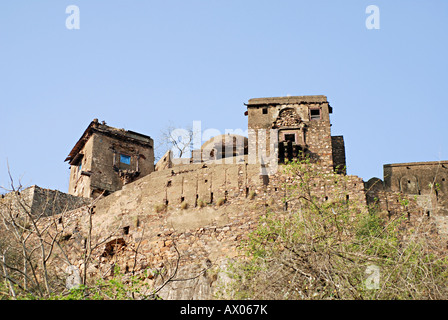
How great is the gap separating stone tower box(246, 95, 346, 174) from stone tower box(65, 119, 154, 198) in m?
7.32

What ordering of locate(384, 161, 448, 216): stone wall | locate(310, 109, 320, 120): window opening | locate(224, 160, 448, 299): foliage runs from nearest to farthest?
locate(224, 160, 448, 299): foliage → locate(384, 161, 448, 216): stone wall → locate(310, 109, 320, 120): window opening

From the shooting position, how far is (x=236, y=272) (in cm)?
1389

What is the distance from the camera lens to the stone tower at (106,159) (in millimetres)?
26922

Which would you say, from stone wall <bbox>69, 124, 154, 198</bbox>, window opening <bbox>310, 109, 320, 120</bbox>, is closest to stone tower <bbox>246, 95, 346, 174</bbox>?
window opening <bbox>310, 109, 320, 120</bbox>

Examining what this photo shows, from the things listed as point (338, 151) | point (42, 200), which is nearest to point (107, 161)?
point (42, 200)

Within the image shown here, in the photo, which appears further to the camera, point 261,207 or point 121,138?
point 121,138

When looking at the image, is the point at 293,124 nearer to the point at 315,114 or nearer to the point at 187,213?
the point at 315,114

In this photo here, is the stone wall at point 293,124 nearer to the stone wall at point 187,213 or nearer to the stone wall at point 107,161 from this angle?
the stone wall at point 187,213

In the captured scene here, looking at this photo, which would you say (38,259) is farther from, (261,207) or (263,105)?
(263,105)

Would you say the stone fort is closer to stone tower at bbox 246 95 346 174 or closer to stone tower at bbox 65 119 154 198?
stone tower at bbox 246 95 346 174

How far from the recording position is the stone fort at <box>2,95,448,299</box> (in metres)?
18.8

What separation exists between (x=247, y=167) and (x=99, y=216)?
531 cm
